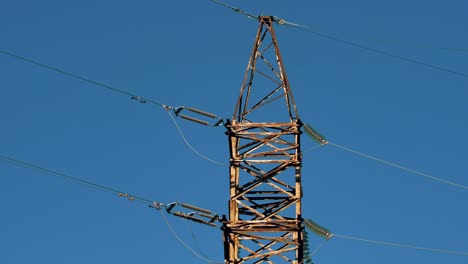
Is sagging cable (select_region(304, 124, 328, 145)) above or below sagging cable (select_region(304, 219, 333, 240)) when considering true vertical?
above

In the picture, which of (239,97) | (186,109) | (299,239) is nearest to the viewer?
(299,239)

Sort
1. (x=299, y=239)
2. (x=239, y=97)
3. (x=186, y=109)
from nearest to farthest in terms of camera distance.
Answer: (x=299, y=239) < (x=239, y=97) < (x=186, y=109)

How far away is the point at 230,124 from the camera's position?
42.8 meters

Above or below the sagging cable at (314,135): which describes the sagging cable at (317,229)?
below

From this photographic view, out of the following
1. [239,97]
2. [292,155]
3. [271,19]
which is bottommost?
[292,155]

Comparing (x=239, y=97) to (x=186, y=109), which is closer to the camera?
(x=239, y=97)

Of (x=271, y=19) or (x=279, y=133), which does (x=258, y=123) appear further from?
(x=271, y=19)

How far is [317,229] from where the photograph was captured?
1688 inches

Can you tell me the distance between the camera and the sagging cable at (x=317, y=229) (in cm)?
4153

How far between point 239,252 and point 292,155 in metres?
4.07

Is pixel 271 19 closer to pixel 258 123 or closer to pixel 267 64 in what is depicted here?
pixel 267 64

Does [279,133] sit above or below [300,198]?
above

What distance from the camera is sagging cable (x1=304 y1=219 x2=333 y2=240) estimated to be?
4153 cm

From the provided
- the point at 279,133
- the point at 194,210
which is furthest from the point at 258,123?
the point at 194,210
